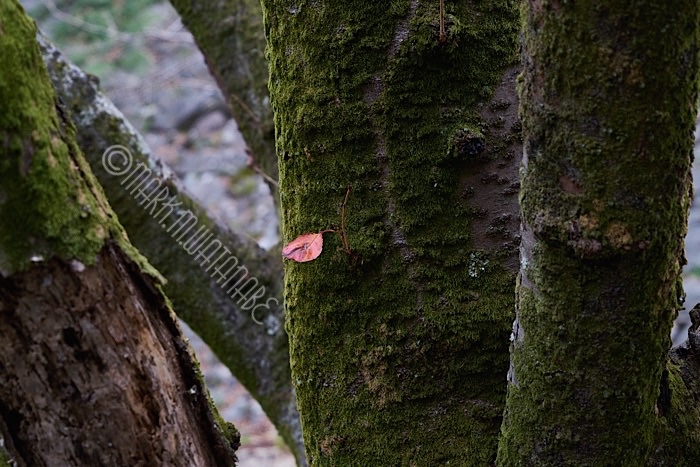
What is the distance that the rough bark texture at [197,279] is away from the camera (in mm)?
2107

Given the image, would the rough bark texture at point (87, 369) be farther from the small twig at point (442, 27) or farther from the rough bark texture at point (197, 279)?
the rough bark texture at point (197, 279)

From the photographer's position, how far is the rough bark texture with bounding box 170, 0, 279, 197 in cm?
231

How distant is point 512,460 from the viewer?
1.02 m

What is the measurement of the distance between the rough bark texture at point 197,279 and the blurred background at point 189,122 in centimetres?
371

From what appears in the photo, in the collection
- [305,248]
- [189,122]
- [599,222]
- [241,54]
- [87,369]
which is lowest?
[87,369]

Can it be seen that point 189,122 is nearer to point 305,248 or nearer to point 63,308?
point 305,248

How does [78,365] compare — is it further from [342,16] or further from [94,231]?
[342,16]

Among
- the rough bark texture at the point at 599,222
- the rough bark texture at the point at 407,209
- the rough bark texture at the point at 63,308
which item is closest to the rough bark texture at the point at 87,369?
the rough bark texture at the point at 63,308

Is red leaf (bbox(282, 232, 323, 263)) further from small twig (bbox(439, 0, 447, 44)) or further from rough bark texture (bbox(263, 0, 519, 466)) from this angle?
small twig (bbox(439, 0, 447, 44))

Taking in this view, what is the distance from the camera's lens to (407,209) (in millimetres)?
1160

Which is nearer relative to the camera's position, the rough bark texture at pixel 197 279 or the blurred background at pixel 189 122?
the rough bark texture at pixel 197 279

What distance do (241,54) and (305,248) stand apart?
1395 mm

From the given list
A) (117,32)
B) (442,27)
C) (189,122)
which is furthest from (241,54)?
(189,122)

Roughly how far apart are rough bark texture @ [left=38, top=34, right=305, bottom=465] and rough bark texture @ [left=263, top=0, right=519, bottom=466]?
1.05 metres
